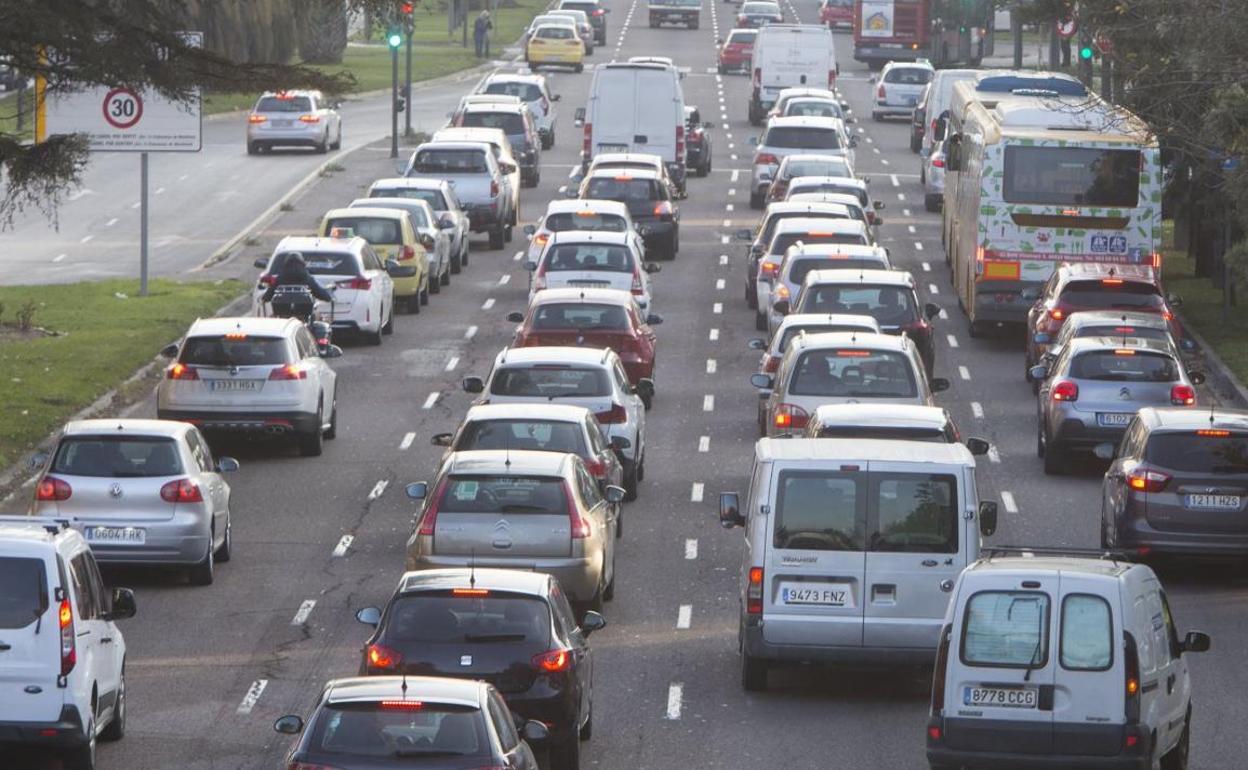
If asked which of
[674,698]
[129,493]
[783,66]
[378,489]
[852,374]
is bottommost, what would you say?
[378,489]

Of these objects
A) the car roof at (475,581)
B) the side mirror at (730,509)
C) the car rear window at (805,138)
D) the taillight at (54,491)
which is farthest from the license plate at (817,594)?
the car rear window at (805,138)

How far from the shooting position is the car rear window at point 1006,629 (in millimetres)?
15336

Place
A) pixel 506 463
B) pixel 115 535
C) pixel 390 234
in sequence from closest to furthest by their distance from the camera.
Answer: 1. pixel 506 463
2. pixel 115 535
3. pixel 390 234

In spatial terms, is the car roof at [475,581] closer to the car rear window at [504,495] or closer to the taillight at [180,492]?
the car rear window at [504,495]

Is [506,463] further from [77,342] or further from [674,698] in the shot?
[77,342]

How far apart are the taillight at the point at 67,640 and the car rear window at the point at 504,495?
5177mm

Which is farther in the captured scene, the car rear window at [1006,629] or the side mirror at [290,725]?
the car rear window at [1006,629]

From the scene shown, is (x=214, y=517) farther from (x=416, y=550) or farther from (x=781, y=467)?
(x=781, y=467)

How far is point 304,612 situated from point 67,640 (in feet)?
20.7

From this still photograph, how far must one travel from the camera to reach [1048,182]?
37469 millimetres

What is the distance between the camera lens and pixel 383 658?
52.6 ft

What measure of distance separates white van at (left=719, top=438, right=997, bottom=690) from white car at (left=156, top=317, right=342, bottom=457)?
1128cm

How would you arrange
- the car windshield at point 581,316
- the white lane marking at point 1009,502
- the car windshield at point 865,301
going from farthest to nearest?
the car windshield at point 865,301
the car windshield at point 581,316
the white lane marking at point 1009,502

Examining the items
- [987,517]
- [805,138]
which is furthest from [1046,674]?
[805,138]
